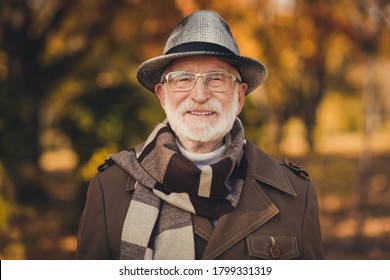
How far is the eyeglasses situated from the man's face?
2cm

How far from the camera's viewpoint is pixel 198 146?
9.93 feet

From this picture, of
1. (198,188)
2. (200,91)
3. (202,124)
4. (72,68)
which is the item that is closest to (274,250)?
(198,188)

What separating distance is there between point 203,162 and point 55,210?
8.37 metres

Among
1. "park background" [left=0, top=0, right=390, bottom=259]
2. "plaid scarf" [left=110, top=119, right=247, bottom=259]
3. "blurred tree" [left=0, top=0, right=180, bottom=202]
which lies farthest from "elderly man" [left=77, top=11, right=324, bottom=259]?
"blurred tree" [left=0, top=0, right=180, bottom=202]

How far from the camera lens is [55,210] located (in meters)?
10.9

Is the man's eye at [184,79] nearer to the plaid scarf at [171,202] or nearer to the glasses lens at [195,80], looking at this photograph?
the glasses lens at [195,80]

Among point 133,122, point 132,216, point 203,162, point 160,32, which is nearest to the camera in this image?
point 132,216

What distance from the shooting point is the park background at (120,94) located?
25.0ft

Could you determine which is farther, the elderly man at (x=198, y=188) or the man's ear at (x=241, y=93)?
the man's ear at (x=241, y=93)

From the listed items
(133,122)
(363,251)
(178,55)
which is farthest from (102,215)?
(363,251)

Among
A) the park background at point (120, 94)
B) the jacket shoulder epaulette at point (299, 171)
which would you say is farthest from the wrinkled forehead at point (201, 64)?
the park background at point (120, 94)

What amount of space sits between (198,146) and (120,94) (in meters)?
4.81

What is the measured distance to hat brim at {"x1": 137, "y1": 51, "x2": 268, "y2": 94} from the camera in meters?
2.88
